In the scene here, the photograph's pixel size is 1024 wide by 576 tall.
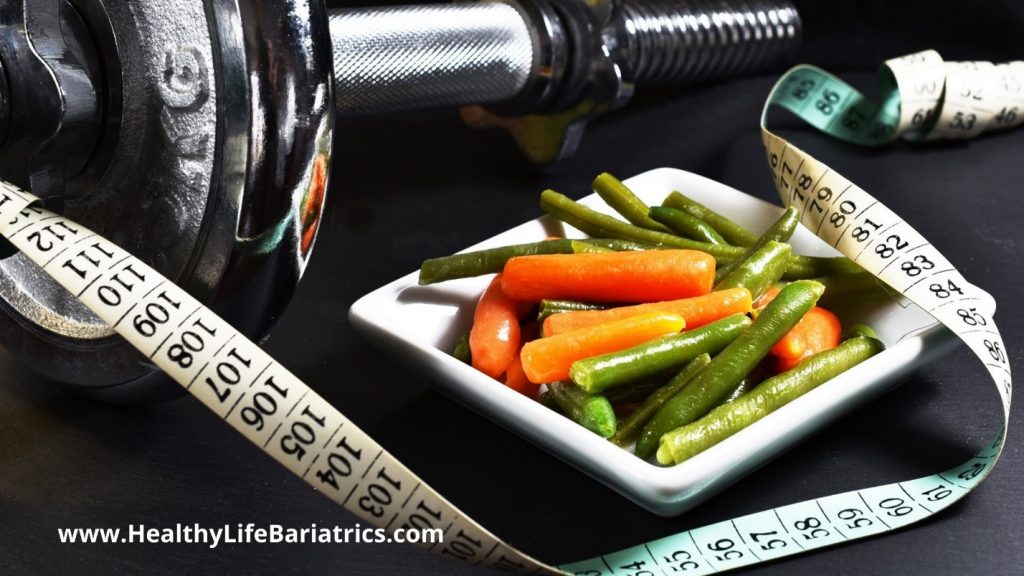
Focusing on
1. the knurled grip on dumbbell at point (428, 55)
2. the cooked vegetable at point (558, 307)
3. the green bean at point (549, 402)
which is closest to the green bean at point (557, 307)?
the cooked vegetable at point (558, 307)

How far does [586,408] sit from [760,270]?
0.28m

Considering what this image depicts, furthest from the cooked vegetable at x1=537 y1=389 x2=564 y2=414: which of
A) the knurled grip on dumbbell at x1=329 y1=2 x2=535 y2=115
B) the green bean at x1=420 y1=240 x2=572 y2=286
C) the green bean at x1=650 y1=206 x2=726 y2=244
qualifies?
the knurled grip on dumbbell at x1=329 y1=2 x2=535 y2=115

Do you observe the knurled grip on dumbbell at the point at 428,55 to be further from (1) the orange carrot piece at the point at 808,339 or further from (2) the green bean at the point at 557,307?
(1) the orange carrot piece at the point at 808,339

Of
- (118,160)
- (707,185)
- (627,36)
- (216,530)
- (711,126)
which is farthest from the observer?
(711,126)

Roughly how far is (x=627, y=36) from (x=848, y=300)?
77cm

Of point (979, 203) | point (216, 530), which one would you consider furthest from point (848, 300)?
point (216, 530)

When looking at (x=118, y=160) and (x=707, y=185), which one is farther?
(x=707, y=185)

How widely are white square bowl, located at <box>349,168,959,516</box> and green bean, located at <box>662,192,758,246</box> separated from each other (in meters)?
0.06

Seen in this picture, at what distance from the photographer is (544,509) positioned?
3.71ft

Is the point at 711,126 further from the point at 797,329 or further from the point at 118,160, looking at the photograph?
the point at 118,160

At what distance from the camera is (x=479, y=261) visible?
4.44ft

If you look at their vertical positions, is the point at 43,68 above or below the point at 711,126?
above

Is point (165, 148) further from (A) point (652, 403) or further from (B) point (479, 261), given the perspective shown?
(A) point (652, 403)

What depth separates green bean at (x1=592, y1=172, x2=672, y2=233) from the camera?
1475 mm
